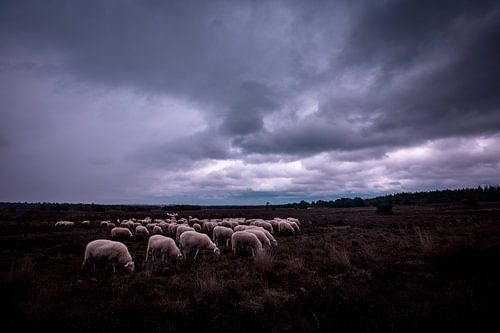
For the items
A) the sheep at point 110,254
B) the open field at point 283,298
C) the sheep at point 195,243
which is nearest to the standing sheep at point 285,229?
the sheep at point 195,243

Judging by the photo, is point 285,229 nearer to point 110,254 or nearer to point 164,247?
point 164,247

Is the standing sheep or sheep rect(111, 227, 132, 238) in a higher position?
sheep rect(111, 227, 132, 238)

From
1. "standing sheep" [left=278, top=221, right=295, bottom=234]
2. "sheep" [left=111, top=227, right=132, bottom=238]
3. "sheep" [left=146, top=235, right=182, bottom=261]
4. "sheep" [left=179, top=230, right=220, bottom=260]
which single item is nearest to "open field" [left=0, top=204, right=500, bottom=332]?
"sheep" [left=146, top=235, right=182, bottom=261]

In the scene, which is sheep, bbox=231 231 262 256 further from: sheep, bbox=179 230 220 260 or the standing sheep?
the standing sheep

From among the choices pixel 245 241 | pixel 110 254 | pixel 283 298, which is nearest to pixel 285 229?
pixel 245 241

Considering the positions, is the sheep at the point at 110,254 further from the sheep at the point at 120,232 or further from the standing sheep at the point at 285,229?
the standing sheep at the point at 285,229

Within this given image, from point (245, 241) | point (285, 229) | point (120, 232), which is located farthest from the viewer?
point (285, 229)

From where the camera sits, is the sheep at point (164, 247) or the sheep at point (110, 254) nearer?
the sheep at point (110, 254)

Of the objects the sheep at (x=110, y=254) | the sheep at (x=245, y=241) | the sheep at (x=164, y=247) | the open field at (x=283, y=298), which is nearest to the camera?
the open field at (x=283, y=298)

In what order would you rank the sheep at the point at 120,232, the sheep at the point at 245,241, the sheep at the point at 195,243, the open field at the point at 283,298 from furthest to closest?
the sheep at the point at 120,232 < the sheep at the point at 245,241 < the sheep at the point at 195,243 < the open field at the point at 283,298

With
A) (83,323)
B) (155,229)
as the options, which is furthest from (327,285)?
(155,229)

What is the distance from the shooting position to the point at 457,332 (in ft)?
13.8

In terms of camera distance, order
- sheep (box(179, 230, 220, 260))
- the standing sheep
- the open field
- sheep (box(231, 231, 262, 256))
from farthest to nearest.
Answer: the standing sheep
sheep (box(231, 231, 262, 256))
sheep (box(179, 230, 220, 260))
the open field

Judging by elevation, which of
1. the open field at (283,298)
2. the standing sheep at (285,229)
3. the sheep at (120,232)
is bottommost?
the standing sheep at (285,229)
